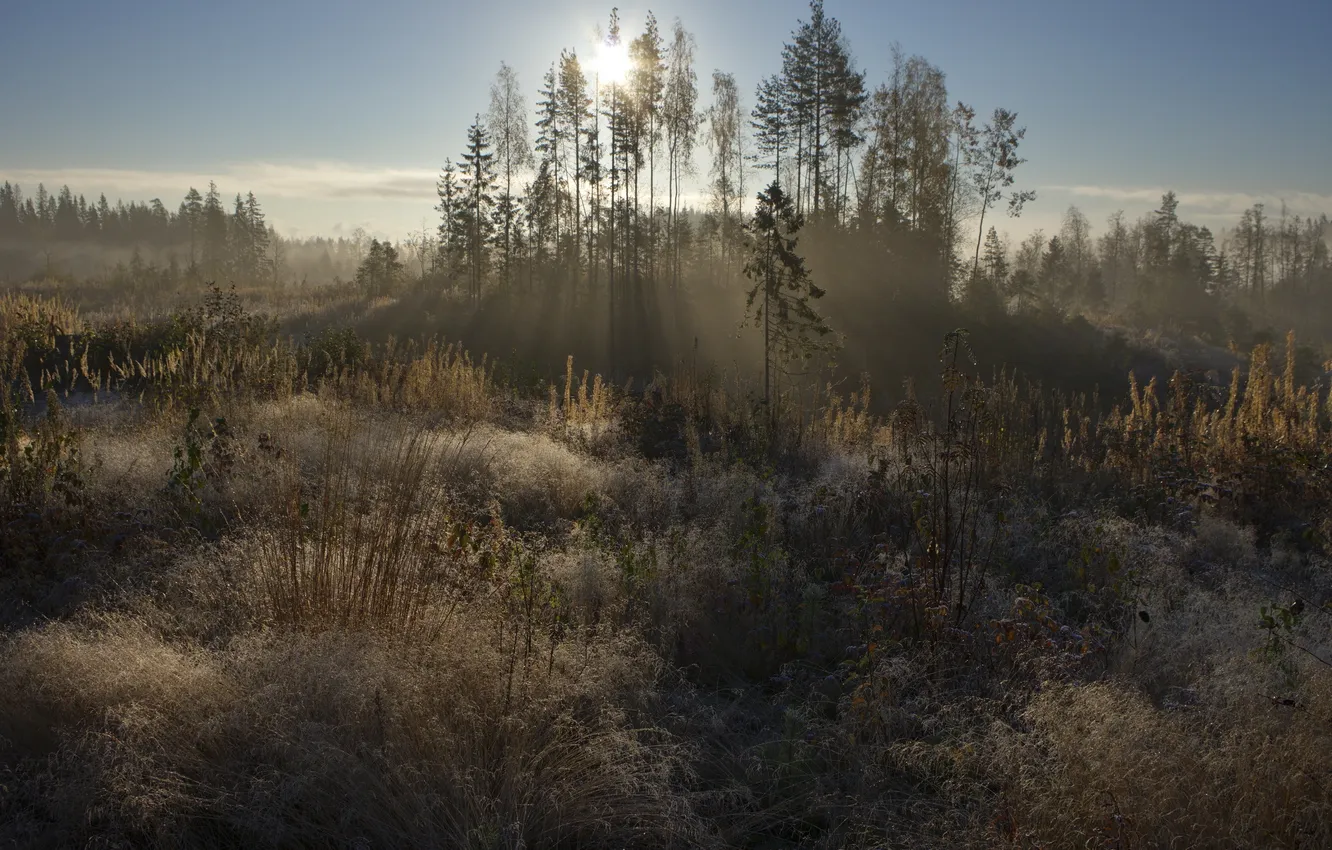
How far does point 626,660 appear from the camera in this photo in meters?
3.29

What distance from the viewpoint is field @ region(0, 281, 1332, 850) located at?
2406 millimetres

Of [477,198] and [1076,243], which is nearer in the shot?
[477,198]

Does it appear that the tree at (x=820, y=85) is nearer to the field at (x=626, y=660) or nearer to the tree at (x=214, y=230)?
the field at (x=626, y=660)

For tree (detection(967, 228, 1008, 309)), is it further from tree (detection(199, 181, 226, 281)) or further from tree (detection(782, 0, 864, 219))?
tree (detection(199, 181, 226, 281))

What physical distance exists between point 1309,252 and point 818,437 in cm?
10612

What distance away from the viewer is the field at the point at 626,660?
7.89 feet

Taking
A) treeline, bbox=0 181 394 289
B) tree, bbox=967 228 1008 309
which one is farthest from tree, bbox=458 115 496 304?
treeline, bbox=0 181 394 289

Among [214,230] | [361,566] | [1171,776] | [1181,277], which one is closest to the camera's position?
[1171,776]

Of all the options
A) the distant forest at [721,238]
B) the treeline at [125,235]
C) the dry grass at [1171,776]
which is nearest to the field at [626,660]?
the dry grass at [1171,776]

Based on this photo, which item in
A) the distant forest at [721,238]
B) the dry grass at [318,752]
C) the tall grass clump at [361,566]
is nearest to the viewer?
the dry grass at [318,752]

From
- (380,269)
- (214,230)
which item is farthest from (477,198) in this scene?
(214,230)

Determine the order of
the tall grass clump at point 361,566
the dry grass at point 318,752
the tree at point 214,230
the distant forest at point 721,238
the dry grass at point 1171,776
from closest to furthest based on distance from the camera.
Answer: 1. the dry grass at point 1171,776
2. the dry grass at point 318,752
3. the tall grass clump at point 361,566
4. the distant forest at point 721,238
5. the tree at point 214,230

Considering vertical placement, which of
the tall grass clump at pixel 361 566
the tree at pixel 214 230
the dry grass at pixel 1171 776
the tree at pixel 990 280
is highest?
the tree at pixel 214 230

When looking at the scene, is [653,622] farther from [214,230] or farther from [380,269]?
[214,230]
